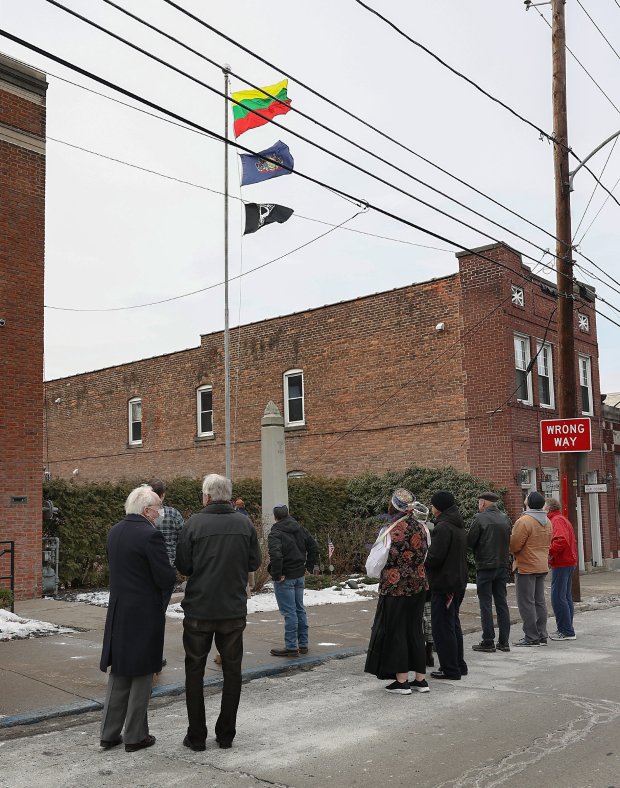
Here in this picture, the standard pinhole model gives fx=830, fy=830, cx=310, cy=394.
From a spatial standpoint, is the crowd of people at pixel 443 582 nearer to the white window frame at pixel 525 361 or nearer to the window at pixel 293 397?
the white window frame at pixel 525 361

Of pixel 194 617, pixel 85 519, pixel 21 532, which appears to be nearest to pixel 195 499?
pixel 85 519

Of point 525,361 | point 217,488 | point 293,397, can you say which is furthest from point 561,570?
point 293,397

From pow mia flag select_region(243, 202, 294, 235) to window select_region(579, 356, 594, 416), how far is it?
12665mm

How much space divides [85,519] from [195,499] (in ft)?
10.2

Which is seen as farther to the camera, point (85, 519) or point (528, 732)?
point (85, 519)

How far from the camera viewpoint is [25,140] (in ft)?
46.8

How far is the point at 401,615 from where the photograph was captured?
24.8 feet

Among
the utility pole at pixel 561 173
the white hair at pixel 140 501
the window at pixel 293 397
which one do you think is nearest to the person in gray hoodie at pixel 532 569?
the utility pole at pixel 561 173

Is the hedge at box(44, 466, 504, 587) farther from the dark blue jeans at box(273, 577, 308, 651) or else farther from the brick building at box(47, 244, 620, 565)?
the dark blue jeans at box(273, 577, 308, 651)

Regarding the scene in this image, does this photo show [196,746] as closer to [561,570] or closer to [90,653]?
[90,653]

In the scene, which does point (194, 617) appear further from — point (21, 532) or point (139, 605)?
point (21, 532)

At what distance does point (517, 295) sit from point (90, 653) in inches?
668

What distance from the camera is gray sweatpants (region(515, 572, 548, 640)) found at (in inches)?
410

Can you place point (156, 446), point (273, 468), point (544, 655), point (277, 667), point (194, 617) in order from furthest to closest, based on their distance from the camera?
point (156, 446)
point (273, 468)
point (544, 655)
point (277, 667)
point (194, 617)
